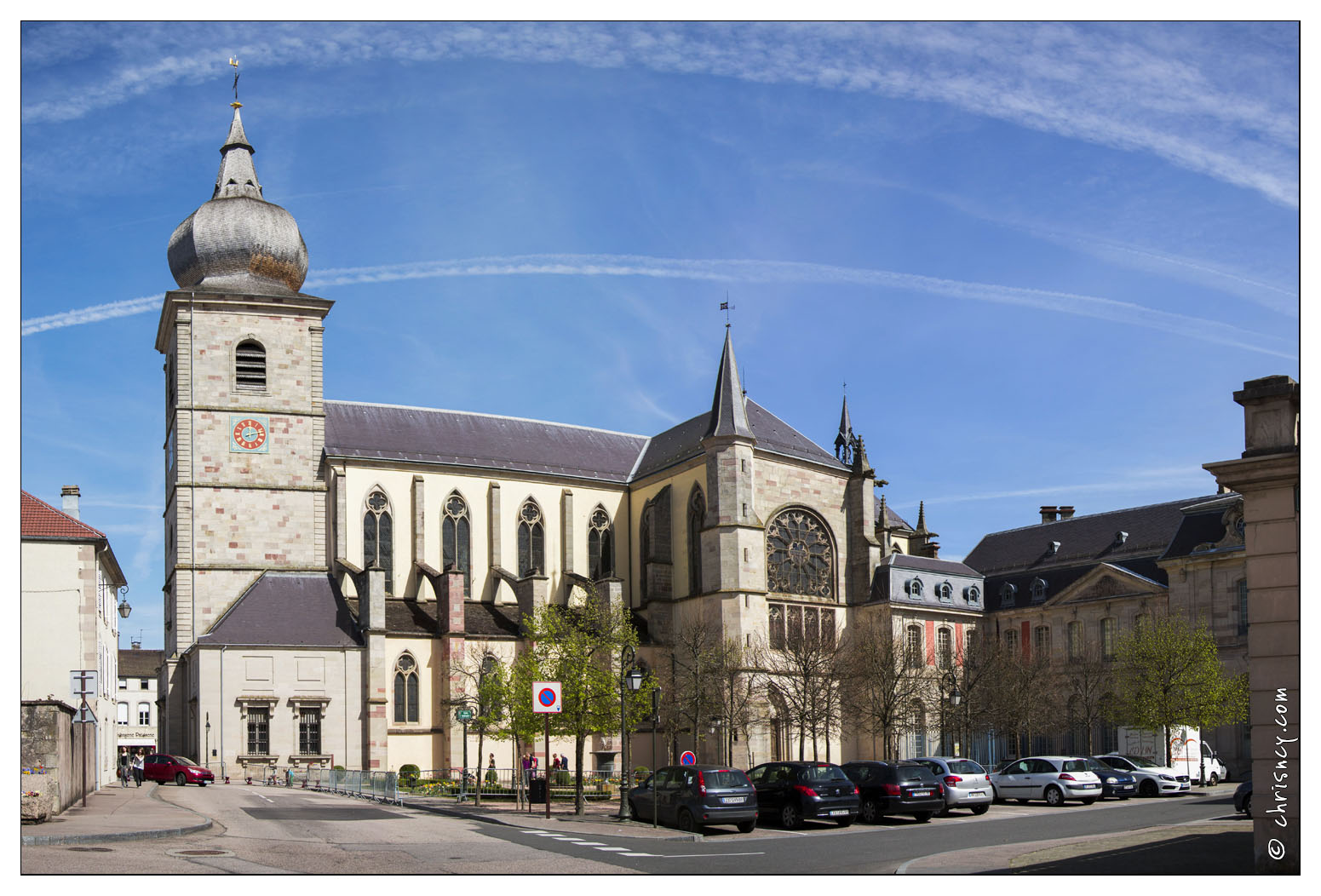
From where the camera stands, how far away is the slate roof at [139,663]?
11162 centimetres

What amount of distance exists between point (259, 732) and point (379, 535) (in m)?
11.0

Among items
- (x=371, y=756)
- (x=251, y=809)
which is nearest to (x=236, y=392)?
(x=371, y=756)

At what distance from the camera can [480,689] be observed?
48.9 meters

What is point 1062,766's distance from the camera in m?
39.5

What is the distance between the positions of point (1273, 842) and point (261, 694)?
4305 cm

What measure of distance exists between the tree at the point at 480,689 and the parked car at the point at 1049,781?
15631 millimetres

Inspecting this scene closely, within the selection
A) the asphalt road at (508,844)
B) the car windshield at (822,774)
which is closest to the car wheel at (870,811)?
the asphalt road at (508,844)

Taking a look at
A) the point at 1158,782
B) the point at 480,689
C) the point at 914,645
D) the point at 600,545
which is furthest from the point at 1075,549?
the point at 480,689

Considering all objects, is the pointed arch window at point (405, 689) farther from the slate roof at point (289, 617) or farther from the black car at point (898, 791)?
the black car at point (898, 791)

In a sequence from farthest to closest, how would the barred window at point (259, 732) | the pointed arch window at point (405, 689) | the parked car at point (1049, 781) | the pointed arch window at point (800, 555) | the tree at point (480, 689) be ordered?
the pointed arch window at point (800, 555) < the pointed arch window at point (405, 689) < the barred window at point (259, 732) < the tree at point (480, 689) < the parked car at point (1049, 781)

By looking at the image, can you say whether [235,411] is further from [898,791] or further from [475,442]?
[898,791]
